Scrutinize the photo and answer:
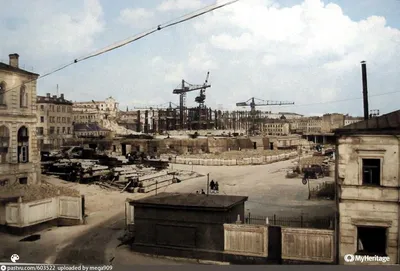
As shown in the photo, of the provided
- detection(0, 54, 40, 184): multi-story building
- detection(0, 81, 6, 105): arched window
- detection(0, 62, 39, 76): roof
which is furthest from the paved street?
detection(0, 62, 39, 76): roof

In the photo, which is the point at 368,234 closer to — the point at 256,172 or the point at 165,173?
the point at 256,172

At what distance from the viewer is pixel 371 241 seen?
12.3 feet

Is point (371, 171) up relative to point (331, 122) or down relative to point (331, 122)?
down

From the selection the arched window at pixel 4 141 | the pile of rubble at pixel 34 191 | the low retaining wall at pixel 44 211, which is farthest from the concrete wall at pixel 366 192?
the arched window at pixel 4 141

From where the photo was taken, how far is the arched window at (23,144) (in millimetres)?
4512

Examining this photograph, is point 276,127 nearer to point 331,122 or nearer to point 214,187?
point 331,122

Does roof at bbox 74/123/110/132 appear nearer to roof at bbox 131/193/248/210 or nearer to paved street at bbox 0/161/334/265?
paved street at bbox 0/161/334/265

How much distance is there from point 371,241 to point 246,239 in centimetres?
118

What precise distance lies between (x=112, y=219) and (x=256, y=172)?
1792mm

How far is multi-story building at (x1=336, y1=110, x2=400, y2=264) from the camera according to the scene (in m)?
3.69

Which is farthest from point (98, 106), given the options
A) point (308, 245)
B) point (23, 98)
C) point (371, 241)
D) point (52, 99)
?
point (371, 241)

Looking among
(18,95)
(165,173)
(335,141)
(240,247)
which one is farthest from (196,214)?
(18,95)

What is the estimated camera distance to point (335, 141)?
3891 millimetres

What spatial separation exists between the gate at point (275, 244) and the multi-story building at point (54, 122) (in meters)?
2.55
